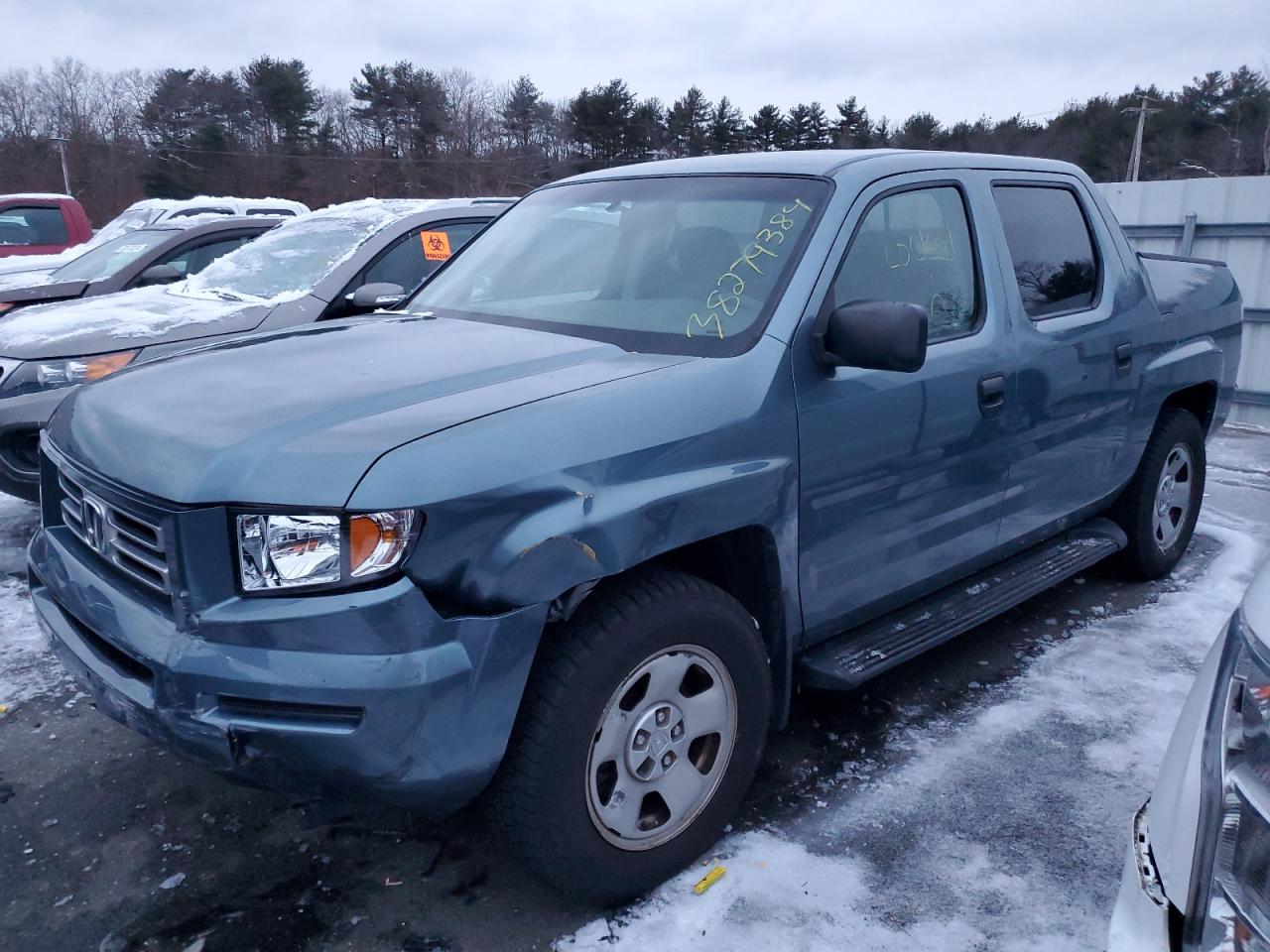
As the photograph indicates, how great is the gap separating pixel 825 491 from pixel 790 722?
1091mm

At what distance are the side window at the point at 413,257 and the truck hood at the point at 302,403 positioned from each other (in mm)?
2962

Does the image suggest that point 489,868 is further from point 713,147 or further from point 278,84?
point 278,84

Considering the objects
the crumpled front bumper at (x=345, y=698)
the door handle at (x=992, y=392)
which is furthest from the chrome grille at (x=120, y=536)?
the door handle at (x=992, y=392)

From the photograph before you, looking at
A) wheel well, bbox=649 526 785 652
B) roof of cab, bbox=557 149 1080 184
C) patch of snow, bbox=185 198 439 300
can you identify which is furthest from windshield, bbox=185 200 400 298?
wheel well, bbox=649 526 785 652

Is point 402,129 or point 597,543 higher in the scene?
point 402,129

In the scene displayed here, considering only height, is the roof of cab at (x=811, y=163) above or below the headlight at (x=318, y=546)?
above

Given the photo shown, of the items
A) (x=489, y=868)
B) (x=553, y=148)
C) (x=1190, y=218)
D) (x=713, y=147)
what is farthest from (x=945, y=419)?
(x=553, y=148)

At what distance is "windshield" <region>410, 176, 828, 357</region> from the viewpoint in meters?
2.79

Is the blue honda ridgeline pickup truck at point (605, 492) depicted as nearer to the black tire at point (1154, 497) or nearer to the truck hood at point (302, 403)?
the truck hood at point (302, 403)

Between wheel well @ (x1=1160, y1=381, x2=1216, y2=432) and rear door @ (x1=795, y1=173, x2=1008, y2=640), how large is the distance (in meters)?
1.72

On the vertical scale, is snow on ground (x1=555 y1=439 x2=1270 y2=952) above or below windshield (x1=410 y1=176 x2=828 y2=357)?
below

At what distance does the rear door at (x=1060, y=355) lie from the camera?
3471 mm

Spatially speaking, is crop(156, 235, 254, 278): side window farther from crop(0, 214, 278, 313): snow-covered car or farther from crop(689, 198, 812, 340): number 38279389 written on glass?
crop(689, 198, 812, 340): number 38279389 written on glass

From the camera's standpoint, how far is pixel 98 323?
5219 millimetres
